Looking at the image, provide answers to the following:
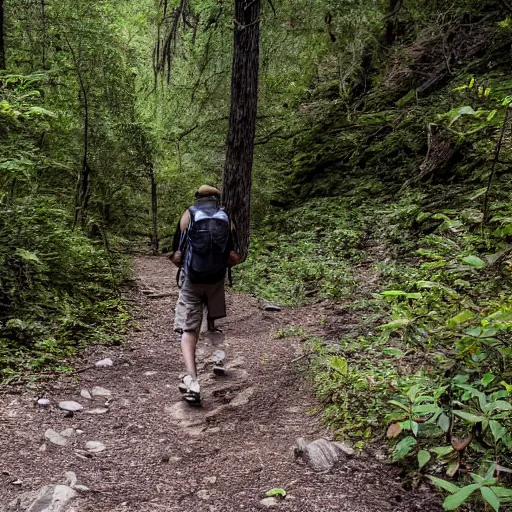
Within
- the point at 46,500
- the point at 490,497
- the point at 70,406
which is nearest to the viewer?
the point at 490,497

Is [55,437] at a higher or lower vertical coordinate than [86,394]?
higher

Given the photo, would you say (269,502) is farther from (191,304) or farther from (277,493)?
(191,304)

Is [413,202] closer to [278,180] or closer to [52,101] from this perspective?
[278,180]

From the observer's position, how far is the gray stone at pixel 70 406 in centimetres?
441

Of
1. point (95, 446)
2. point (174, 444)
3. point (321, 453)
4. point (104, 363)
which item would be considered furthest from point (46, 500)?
point (104, 363)

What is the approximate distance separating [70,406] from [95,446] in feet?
2.51

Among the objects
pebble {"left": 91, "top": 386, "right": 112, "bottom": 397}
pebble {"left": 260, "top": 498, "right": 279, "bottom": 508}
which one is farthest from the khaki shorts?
pebble {"left": 260, "top": 498, "right": 279, "bottom": 508}

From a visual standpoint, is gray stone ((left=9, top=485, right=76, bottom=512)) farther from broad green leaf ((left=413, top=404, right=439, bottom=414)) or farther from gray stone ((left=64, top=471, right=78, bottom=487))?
broad green leaf ((left=413, top=404, right=439, bottom=414))

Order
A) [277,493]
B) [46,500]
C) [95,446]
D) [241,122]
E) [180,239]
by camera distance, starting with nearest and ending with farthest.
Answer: [46,500] → [277,493] → [95,446] → [180,239] → [241,122]

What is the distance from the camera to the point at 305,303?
7523 mm

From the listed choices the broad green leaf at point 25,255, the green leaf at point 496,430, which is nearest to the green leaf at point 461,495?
the green leaf at point 496,430

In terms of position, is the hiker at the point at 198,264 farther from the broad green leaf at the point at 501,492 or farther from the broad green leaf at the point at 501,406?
the broad green leaf at the point at 501,492

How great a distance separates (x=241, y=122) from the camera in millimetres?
9227

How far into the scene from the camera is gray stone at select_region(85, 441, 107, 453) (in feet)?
12.3
